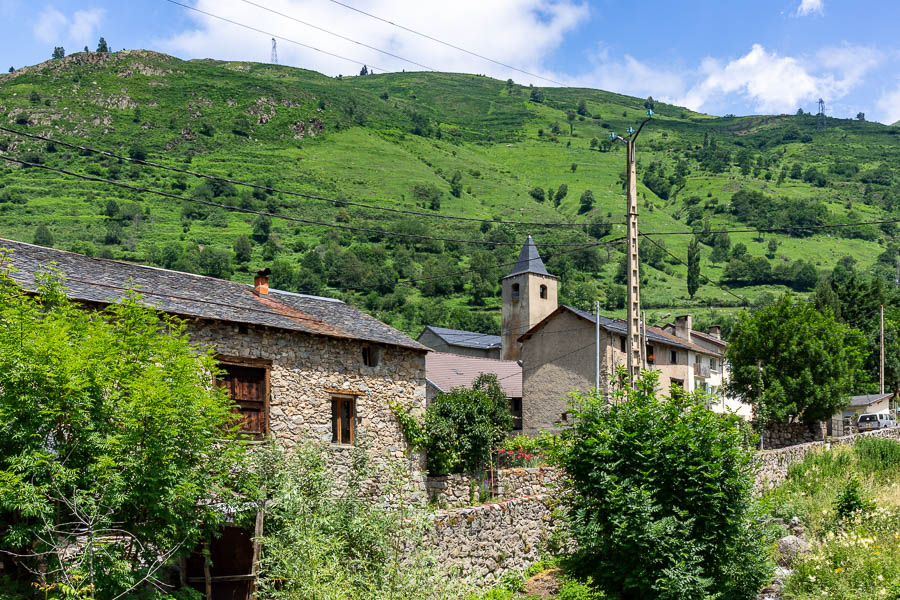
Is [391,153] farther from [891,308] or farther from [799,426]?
[799,426]

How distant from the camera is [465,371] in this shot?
163 feet

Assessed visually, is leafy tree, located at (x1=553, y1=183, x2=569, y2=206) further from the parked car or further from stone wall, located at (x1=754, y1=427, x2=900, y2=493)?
stone wall, located at (x1=754, y1=427, x2=900, y2=493)

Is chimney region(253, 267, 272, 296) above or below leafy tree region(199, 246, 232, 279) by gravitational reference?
below

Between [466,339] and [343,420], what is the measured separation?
52253mm

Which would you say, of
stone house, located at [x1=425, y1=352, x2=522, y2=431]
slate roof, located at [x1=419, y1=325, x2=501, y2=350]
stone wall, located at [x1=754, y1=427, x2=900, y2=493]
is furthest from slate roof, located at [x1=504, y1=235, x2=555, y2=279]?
stone wall, located at [x1=754, y1=427, x2=900, y2=493]

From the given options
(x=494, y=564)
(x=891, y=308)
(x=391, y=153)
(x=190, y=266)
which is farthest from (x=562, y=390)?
(x=391, y=153)

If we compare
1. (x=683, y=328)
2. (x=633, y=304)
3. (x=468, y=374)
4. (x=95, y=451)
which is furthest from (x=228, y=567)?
(x=683, y=328)

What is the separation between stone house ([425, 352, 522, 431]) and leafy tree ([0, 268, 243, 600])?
30.8 m

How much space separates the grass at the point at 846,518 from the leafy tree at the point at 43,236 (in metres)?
77.8

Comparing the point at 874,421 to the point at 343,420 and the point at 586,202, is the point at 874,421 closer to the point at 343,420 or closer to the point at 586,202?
the point at 343,420

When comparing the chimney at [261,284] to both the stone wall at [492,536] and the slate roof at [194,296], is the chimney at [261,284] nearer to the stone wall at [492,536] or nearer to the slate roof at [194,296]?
the slate roof at [194,296]

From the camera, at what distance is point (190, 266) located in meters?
82.6

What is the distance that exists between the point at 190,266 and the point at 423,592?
244ft

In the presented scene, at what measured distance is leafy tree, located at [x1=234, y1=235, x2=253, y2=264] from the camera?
92.6 metres
